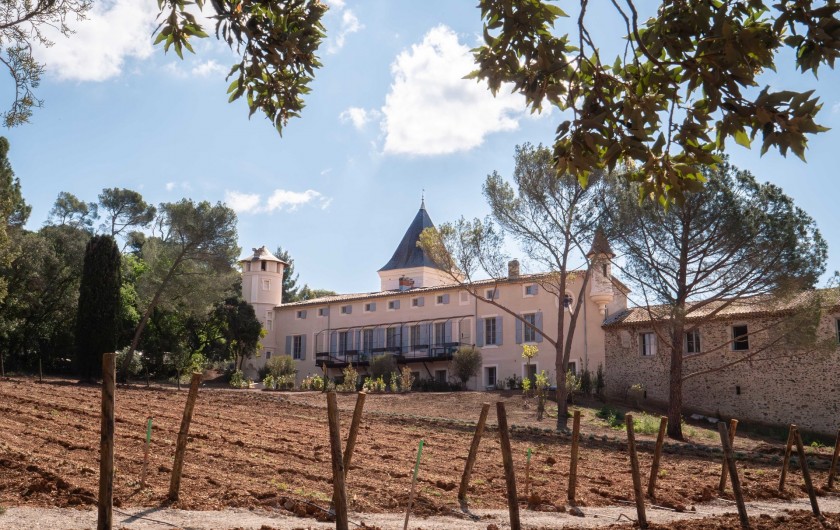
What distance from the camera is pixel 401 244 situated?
5966 cm

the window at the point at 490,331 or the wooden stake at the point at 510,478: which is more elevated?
the window at the point at 490,331

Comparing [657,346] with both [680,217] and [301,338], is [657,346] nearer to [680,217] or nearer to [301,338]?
[680,217]

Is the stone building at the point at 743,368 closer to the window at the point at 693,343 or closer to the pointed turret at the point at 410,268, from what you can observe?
the window at the point at 693,343

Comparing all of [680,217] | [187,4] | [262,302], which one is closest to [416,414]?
[680,217]

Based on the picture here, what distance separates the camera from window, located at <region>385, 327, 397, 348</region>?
46844 millimetres

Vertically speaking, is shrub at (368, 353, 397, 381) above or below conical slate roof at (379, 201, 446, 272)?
below

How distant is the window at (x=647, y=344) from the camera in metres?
37.2

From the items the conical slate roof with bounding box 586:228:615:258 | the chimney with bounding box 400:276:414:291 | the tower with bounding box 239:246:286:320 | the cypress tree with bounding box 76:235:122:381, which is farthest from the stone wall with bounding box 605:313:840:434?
the tower with bounding box 239:246:286:320

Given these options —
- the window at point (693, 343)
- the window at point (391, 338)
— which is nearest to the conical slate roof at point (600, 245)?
the window at point (693, 343)

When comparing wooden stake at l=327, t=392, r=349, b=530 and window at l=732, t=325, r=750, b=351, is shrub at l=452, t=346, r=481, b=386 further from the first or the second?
wooden stake at l=327, t=392, r=349, b=530

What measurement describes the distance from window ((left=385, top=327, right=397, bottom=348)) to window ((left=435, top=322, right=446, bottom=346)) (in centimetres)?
275

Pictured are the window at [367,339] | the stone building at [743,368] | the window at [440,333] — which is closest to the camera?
the stone building at [743,368]

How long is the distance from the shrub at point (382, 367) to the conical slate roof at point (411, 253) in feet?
45.1

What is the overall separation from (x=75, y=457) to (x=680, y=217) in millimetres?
22722
